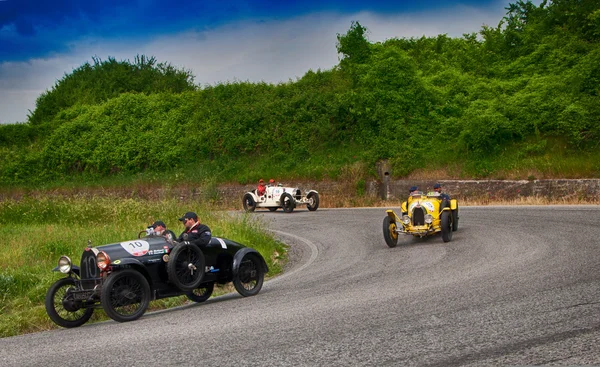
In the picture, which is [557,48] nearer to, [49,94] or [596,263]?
[596,263]

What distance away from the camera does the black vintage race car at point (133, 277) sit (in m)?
9.95

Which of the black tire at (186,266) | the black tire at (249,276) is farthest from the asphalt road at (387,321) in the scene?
the black tire at (186,266)

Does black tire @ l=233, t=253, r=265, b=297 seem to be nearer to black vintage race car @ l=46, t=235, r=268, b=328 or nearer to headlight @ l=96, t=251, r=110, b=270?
black vintage race car @ l=46, t=235, r=268, b=328

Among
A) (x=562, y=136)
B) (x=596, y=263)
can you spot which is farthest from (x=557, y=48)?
(x=596, y=263)

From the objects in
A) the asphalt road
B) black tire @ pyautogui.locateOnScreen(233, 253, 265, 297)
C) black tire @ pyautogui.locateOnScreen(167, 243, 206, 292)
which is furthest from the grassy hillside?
black tire @ pyautogui.locateOnScreen(167, 243, 206, 292)

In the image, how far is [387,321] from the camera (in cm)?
801

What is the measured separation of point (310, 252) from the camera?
18.4m

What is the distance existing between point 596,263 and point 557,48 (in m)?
30.5

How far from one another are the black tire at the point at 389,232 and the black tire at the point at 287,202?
1379 cm

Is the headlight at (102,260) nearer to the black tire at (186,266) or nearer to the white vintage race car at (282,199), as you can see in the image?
the black tire at (186,266)

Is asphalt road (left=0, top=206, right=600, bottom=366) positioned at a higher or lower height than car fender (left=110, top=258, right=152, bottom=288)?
lower

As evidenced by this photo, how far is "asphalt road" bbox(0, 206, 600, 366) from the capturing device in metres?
6.52

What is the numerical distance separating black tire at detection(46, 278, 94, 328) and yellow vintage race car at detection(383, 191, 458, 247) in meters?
9.08

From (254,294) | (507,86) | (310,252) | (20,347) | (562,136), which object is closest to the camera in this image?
(20,347)
